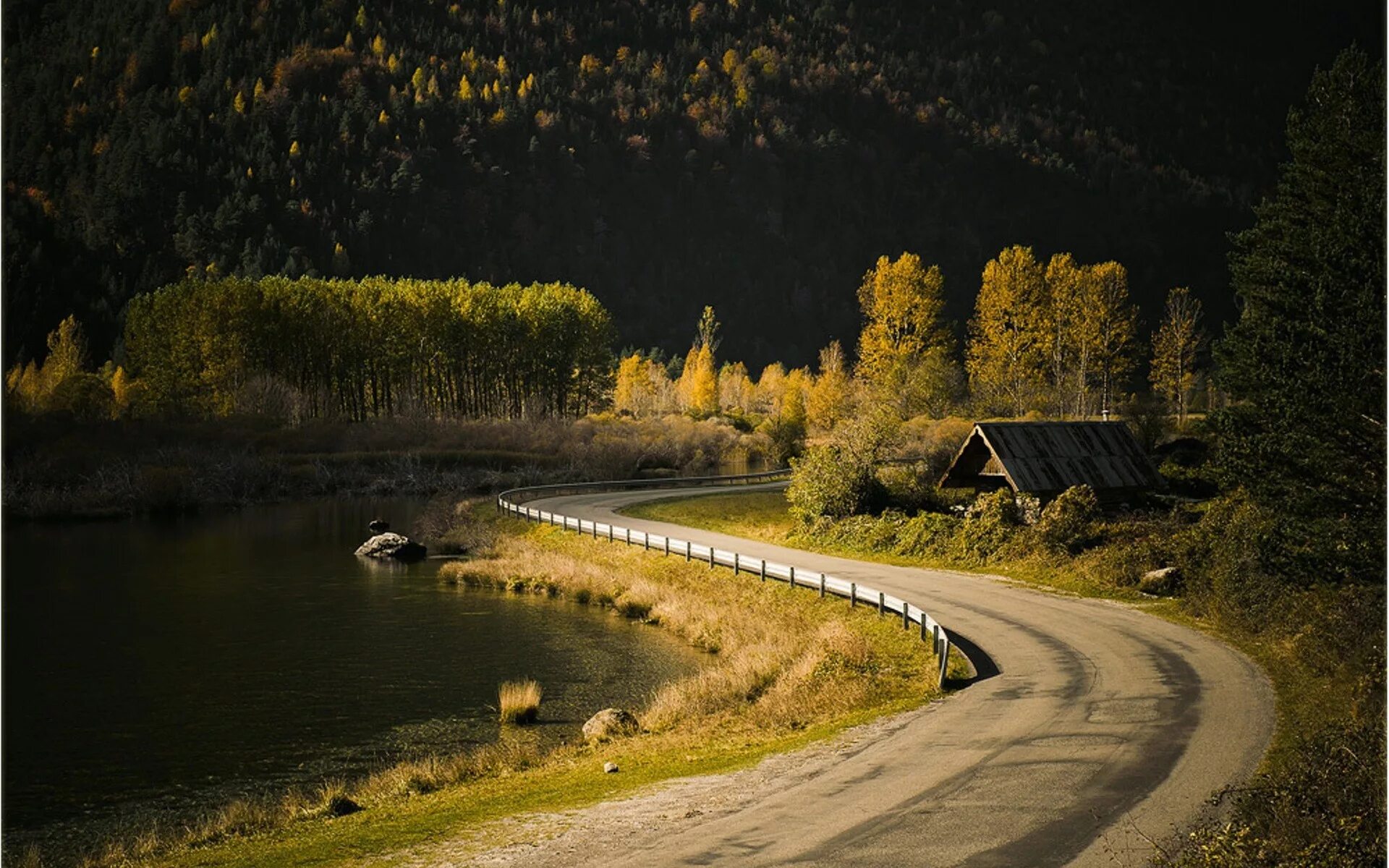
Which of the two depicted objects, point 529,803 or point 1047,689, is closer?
point 529,803

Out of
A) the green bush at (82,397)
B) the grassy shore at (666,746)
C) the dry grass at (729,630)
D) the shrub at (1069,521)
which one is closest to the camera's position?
the grassy shore at (666,746)

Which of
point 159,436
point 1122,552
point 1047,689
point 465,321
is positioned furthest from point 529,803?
point 465,321

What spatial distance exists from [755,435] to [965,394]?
1083 inches

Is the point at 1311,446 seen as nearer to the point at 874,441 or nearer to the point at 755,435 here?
the point at 874,441

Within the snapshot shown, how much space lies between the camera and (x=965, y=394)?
9125cm

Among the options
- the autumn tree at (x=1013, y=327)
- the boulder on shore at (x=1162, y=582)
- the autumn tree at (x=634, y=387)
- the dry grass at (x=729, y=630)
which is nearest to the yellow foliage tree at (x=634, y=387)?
the autumn tree at (x=634, y=387)

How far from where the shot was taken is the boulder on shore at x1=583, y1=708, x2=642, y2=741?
2581 cm

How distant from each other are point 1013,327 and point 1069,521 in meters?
55.0

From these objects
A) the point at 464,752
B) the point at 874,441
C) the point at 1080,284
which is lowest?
the point at 464,752

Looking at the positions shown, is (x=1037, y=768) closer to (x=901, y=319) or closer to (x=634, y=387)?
(x=901, y=319)

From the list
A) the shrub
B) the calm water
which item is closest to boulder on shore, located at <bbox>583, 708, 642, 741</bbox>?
the calm water

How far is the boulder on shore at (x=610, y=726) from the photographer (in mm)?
25812

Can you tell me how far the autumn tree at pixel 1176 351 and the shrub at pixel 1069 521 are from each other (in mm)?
56844

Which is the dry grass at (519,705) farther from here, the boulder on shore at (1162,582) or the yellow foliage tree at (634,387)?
the yellow foliage tree at (634,387)
